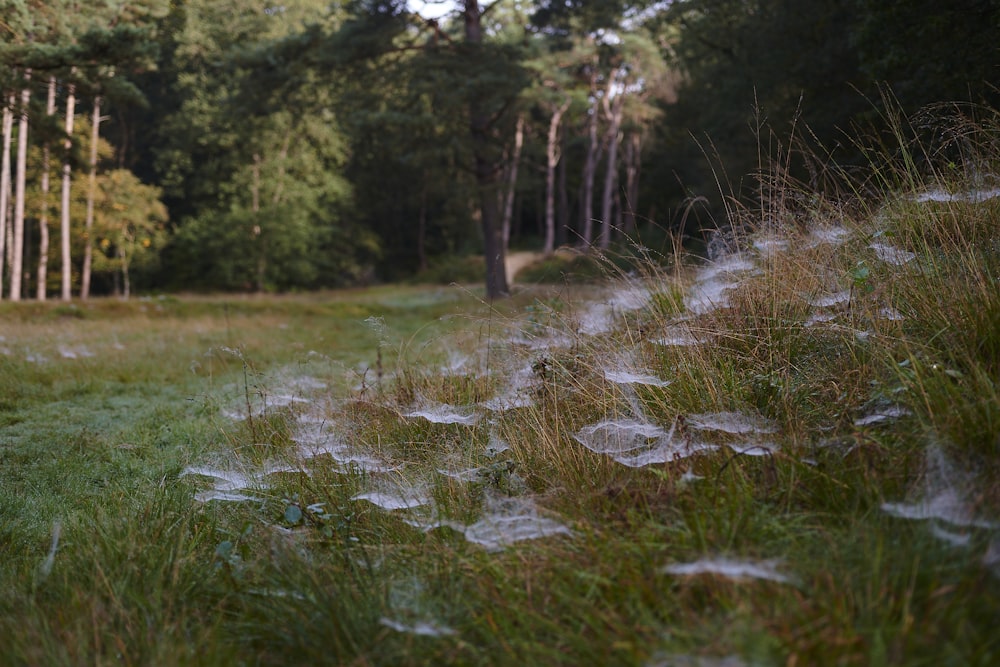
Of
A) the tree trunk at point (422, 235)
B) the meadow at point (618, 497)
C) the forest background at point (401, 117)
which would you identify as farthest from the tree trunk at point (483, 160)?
the tree trunk at point (422, 235)

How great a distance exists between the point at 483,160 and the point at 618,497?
16.4 m

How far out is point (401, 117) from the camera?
669 inches

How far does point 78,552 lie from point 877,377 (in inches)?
125

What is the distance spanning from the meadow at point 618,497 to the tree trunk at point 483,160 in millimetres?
12318

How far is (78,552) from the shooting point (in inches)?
110

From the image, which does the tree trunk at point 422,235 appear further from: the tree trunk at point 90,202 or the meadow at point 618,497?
the meadow at point 618,497

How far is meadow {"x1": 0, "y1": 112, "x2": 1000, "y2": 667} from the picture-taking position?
Answer: 197 centimetres

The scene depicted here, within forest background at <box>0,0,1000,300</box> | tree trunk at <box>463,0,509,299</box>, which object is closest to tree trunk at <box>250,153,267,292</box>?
forest background at <box>0,0,1000,300</box>

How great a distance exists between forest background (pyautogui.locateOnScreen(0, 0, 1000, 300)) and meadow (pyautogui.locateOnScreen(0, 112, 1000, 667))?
0.81 meters

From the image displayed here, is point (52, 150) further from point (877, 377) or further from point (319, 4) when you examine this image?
point (319, 4)

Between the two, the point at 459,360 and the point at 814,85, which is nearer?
the point at 459,360

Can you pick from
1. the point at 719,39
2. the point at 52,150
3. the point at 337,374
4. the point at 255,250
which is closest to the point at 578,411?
the point at 337,374

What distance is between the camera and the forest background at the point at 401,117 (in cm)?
973

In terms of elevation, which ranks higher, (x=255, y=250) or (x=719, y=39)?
(x=719, y=39)
